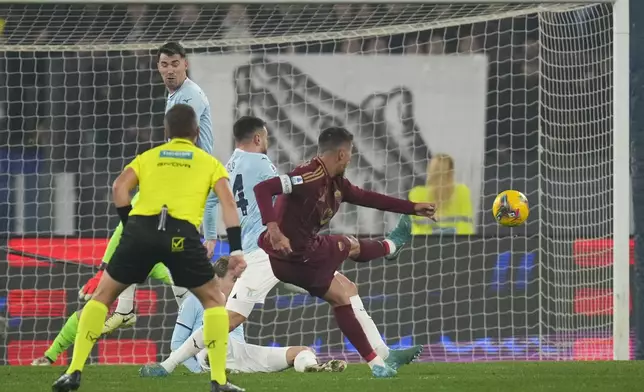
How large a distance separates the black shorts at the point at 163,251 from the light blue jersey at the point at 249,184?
2062 mm

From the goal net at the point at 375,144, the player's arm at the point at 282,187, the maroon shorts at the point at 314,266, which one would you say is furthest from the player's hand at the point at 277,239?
the goal net at the point at 375,144

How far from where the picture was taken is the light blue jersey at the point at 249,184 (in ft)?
28.0

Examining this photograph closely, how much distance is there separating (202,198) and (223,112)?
5.49m

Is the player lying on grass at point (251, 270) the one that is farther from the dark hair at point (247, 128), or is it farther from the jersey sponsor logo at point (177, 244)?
the jersey sponsor logo at point (177, 244)

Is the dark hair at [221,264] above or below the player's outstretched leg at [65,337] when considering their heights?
above

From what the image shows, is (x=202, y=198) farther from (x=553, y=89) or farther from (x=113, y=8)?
(x=553, y=89)

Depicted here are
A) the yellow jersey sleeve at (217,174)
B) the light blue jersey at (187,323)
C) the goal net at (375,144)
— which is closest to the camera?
the yellow jersey sleeve at (217,174)

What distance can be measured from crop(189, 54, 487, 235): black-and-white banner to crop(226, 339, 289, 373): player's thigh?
3.41 meters

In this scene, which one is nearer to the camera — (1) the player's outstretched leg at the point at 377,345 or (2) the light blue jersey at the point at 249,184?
(1) the player's outstretched leg at the point at 377,345

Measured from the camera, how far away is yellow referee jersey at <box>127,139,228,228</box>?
21.1ft

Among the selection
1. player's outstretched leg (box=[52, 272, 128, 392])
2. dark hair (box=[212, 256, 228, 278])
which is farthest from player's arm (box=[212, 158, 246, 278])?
dark hair (box=[212, 256, 228, 278])

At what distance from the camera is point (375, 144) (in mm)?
11914

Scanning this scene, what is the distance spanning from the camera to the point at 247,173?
8.55 meters

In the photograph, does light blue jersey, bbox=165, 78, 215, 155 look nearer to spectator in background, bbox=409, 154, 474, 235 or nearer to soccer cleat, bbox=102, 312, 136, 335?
soccer cleat, bbox=102, 312, 136, 335
